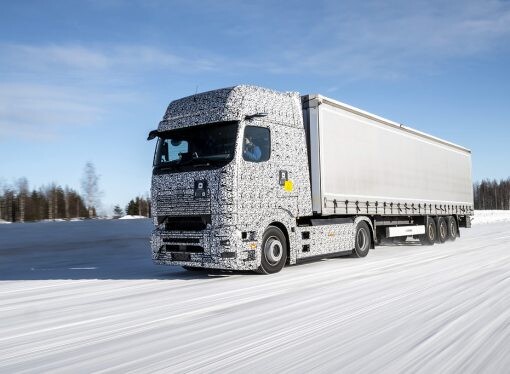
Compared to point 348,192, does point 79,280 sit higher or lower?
lower

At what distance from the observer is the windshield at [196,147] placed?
27.4ft

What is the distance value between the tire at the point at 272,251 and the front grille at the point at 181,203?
122 cm

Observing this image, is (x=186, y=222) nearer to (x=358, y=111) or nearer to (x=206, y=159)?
(x=206, y=159)

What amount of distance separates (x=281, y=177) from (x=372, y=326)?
4724mm

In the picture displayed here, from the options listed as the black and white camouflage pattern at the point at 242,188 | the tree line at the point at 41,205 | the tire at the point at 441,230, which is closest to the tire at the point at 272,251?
the black and white camouflage pattern at the point at 242,188

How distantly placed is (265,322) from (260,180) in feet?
13.1

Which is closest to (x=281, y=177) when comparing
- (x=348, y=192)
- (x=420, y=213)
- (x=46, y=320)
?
(x=348, y=192)

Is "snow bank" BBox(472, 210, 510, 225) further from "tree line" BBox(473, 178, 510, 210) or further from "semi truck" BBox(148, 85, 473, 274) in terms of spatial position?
"tree line" BBox(473, 178, 510, 210)

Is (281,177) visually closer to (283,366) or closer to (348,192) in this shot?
(348,192)

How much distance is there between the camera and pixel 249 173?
8.37 m

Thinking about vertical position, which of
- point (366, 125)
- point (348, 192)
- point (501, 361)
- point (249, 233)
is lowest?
point (501, 361)

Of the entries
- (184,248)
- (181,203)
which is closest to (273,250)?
(184,248)

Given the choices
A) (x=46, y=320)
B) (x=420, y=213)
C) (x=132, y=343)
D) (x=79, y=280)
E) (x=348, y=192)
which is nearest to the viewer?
(x=132, y=343)

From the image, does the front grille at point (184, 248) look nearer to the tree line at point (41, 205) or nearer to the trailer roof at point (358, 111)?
the trailer roof at point (358, 111)
